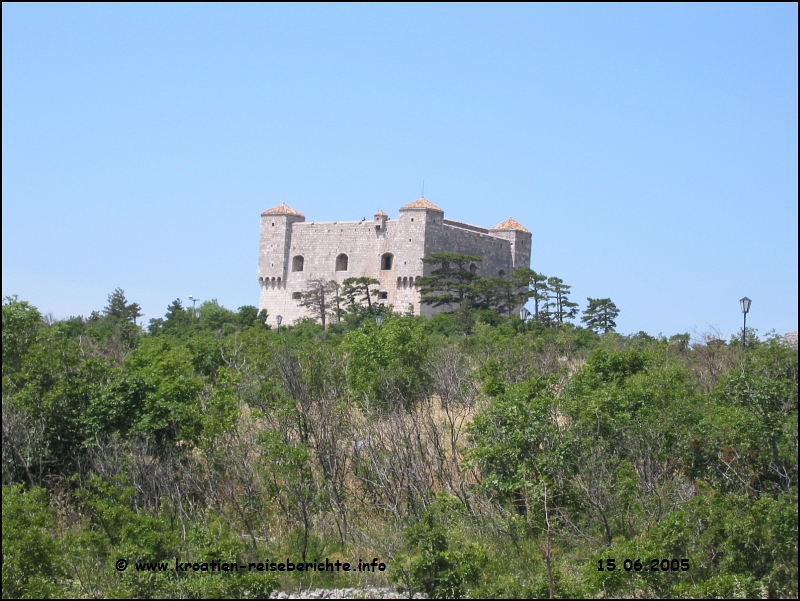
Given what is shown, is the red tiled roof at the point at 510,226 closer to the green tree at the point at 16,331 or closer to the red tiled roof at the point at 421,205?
the red tiled roof at the point at 421,205

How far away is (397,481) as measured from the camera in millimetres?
13375

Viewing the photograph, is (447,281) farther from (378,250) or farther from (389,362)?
(389,362)

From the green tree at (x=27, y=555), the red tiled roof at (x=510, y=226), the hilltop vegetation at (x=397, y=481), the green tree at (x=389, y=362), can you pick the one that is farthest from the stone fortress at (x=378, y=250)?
the green tree at (x=27, y=555)

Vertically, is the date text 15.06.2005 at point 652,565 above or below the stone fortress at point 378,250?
below

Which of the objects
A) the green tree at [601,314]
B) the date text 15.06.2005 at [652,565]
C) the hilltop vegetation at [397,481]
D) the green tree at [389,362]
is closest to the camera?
the date text 15.06.2005 at [652,565]

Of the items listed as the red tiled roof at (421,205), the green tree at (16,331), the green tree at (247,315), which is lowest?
the green tree at (16,331)

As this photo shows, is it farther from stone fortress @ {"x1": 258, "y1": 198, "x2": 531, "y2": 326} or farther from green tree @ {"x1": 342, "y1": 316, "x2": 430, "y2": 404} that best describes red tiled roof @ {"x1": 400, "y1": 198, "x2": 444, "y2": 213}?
green tree @ {"x1": 342, "y1": 316, "x2": 430, "y2": 404}

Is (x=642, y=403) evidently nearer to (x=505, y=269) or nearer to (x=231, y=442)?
(x=231, y=442)

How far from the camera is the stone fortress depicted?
39.8m

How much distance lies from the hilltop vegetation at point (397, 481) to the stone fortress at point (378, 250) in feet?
75.3

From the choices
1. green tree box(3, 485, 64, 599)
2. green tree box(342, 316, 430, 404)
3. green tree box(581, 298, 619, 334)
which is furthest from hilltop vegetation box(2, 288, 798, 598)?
green tree box(581, 298, 619, 334)

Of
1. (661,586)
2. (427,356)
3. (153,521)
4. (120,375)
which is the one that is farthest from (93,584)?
(427,356)

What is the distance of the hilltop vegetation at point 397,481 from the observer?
11016mm

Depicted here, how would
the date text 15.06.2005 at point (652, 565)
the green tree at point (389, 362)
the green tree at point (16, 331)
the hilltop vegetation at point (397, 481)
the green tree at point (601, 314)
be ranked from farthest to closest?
the green tree at point (601, 314), the green tree at point (389, 362), the green tree at point (16, 331), the hilltop vegetation at point (397, 481), the date text 15.06.2005 at point (652, 565)
